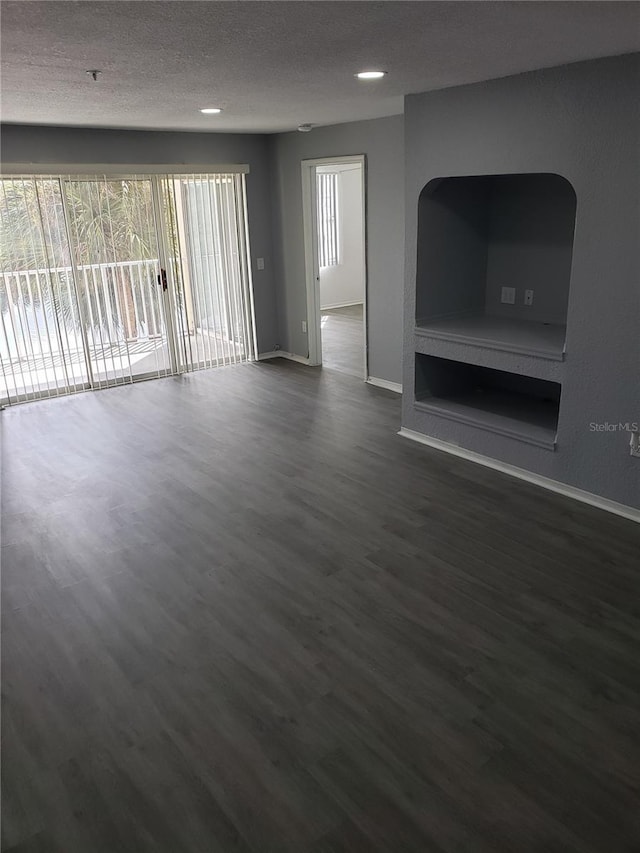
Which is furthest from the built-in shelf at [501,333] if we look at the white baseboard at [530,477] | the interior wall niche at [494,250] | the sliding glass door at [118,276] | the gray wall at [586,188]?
the sliding glass door at [118,276]

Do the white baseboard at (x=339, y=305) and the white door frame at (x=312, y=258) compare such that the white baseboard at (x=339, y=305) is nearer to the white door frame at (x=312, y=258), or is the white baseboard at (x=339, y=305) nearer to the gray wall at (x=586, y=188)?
the white door frame at (x=312, y=258)

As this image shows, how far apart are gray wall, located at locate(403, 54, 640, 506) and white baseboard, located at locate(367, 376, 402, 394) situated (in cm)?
205

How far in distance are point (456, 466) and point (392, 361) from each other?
6.33 ft

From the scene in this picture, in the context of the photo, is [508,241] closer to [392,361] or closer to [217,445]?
[392,361]

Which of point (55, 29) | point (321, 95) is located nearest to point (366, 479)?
point (321, 95)

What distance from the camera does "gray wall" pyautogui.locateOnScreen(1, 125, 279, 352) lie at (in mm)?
5637

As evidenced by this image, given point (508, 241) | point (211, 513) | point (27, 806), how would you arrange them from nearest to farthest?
point (27, 806) → point (211, 513) → point (508, 241)

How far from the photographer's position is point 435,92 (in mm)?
4156

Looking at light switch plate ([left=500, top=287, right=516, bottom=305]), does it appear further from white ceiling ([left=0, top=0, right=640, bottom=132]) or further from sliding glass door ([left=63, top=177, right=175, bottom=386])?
sliding glass door ([left=63, top=177, right=175, bottom=386])

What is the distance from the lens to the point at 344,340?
839 centimetres

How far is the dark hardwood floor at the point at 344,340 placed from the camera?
721cm

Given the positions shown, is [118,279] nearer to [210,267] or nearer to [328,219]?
[210,267]

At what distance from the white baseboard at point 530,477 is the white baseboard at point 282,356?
100 inches

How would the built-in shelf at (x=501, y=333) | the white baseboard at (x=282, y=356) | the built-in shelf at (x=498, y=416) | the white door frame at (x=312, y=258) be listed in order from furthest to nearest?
the white baseboard at (x=282, y=356) → the white door frame at (x=312, y=258) → the built-in shelf at (x=498, y=416) → the built-in shelf at (x=501, y=333)
